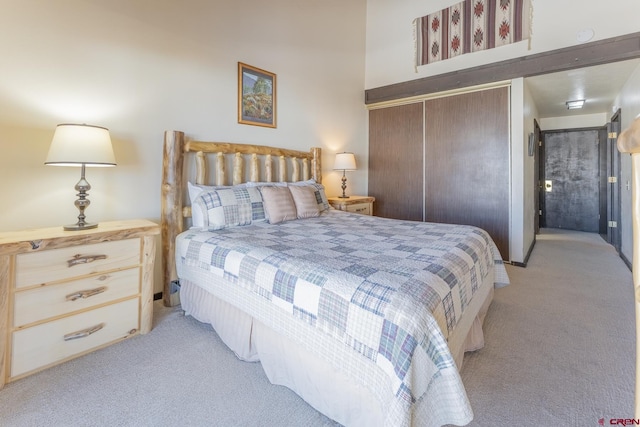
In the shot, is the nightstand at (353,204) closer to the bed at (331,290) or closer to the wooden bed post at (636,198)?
the bed at (331,290)

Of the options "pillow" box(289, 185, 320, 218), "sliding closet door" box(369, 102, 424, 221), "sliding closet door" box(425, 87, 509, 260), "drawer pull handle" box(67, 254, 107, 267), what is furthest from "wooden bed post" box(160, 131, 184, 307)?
"sliding closet door" box(425, 87, 509, 260)

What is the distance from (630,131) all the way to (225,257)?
180 cm

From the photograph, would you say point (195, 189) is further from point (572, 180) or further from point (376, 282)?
point (572, 180)

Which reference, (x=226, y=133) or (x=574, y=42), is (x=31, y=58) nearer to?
(x=226, y=133)

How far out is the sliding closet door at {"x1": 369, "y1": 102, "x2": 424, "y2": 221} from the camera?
14.2 feet

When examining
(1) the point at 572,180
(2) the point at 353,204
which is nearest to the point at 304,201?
(2) the point at 353,204

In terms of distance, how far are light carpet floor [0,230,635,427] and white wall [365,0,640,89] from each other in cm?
277

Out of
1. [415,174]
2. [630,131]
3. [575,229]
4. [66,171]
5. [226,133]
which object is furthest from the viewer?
[575,229]

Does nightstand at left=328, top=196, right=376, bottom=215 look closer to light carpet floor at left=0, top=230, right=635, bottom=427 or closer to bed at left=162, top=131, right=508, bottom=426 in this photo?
bed at left=162, top=131, right=508, bottom=426

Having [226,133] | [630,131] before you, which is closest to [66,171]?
[226,133]

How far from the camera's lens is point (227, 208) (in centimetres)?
244

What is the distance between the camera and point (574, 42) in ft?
10.4

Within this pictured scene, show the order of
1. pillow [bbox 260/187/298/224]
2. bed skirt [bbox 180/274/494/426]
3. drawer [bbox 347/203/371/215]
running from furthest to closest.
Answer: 1. drawer [bbox 347/203/371/215]
2. pillow [bbox 260/187/298/224]
3. bed skirt [bbox 180/274/494/426]

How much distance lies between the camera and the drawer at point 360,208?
388 cm
